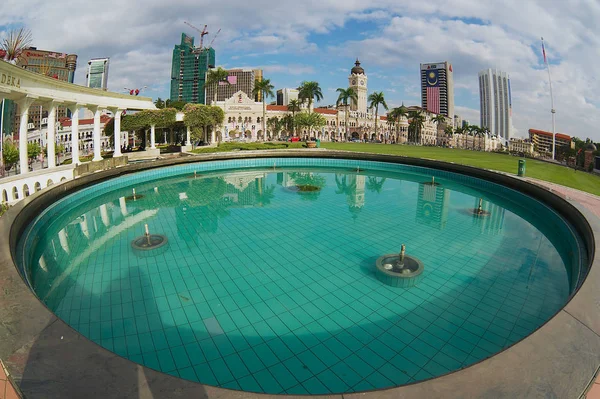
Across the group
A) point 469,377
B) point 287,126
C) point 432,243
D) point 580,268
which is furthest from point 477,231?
point 287,126

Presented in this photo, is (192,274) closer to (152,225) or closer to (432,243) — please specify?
(152,225)

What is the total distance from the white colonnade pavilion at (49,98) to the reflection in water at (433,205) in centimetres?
1663

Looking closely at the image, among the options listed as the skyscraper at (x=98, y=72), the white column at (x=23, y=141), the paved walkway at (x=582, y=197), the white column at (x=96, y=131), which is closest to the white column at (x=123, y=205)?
the white column at (x=23, y=141)

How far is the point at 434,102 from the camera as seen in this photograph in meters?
186

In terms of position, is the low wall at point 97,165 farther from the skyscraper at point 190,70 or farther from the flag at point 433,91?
the flag at point 433,91

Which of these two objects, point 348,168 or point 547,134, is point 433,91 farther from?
point 348,168

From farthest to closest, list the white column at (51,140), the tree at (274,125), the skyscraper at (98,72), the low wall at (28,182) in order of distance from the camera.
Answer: the skyscraper at (98,72), the tree at (274,125), the white column at (51,140), the low wall at (28,182)

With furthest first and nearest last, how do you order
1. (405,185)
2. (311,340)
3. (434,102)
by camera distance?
(434,102)
(405,185)
(311,340)

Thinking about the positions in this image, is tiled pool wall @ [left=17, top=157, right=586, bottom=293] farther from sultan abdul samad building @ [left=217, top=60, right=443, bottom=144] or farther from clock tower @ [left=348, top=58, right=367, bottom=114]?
clock tower @ [left=348, top=58, right=367, bottom=114]

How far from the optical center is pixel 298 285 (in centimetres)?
717

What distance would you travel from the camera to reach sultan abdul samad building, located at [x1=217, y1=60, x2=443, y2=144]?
245 ft

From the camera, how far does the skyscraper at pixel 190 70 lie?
573ft

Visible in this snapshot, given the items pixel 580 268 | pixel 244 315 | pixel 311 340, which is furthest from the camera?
pixel 580 268

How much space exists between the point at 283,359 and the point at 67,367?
9.70ft
